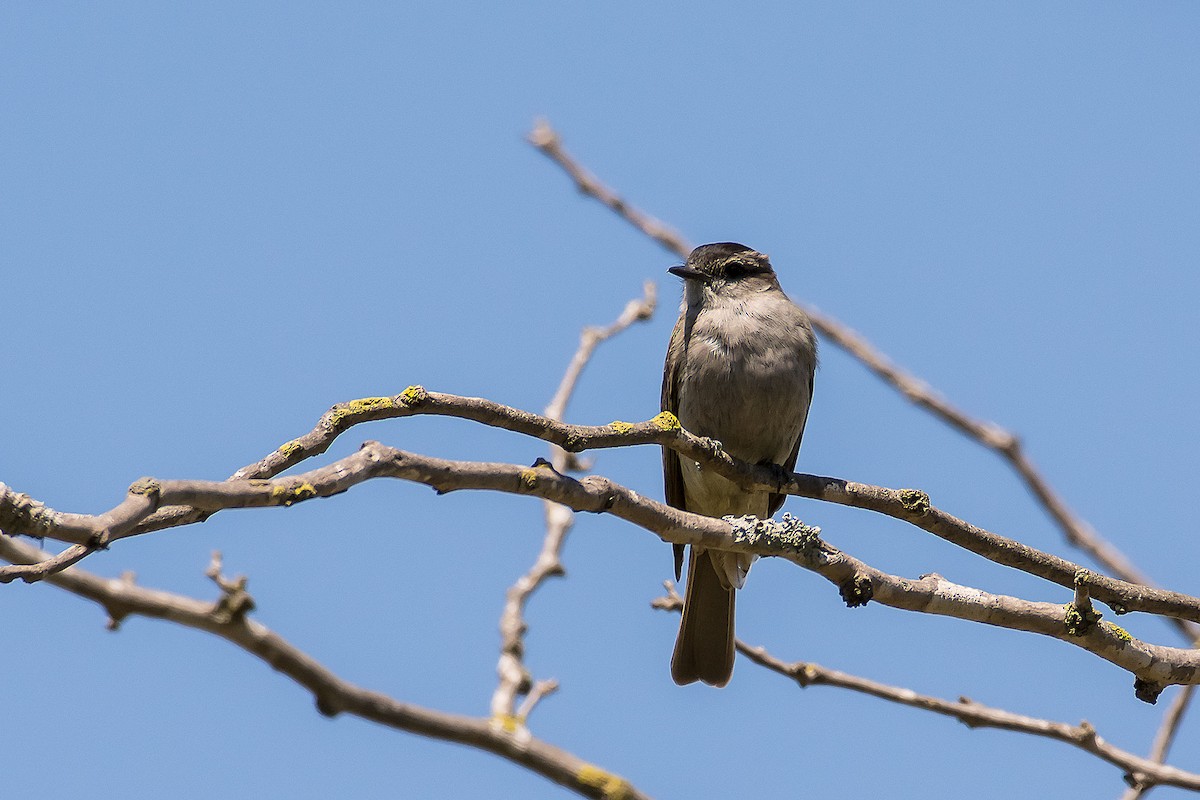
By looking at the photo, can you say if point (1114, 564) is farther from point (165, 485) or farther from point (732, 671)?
point (165, 485)

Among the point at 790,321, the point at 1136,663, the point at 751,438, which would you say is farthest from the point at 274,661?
the point at 790,321

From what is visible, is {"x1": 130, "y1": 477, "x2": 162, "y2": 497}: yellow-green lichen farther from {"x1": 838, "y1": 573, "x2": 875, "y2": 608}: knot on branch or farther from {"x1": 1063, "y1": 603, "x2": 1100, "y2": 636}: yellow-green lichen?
{"x1": 1063, "y1": 603, "x2": 1100, "y2": 636}: yellow-green lichen

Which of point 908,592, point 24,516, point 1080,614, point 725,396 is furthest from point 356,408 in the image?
point 725,396

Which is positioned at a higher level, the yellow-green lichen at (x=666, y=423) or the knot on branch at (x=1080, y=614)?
the yellow-green lichen at (x=666, y=423)

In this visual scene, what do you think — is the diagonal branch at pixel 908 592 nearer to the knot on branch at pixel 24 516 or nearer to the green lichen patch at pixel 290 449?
the green lichen patch at pixel 290 449

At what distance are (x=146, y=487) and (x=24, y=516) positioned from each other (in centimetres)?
26

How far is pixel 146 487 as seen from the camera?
294 cm

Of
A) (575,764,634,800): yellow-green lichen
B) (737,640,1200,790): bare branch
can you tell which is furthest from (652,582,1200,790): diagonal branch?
(575,764,634,800): yellow-green lichen

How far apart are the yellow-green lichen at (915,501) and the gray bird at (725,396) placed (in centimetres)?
234

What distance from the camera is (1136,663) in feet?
16.3

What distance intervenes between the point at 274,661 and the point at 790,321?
5.10 metres

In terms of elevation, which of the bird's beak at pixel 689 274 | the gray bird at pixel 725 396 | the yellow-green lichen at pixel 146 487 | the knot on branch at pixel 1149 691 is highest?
the bird's beak at pixel 689 274

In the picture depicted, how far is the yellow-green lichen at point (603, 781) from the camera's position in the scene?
388cm

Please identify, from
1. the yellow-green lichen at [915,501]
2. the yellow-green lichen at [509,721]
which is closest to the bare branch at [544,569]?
the yellow-green lichen at [509,721]
